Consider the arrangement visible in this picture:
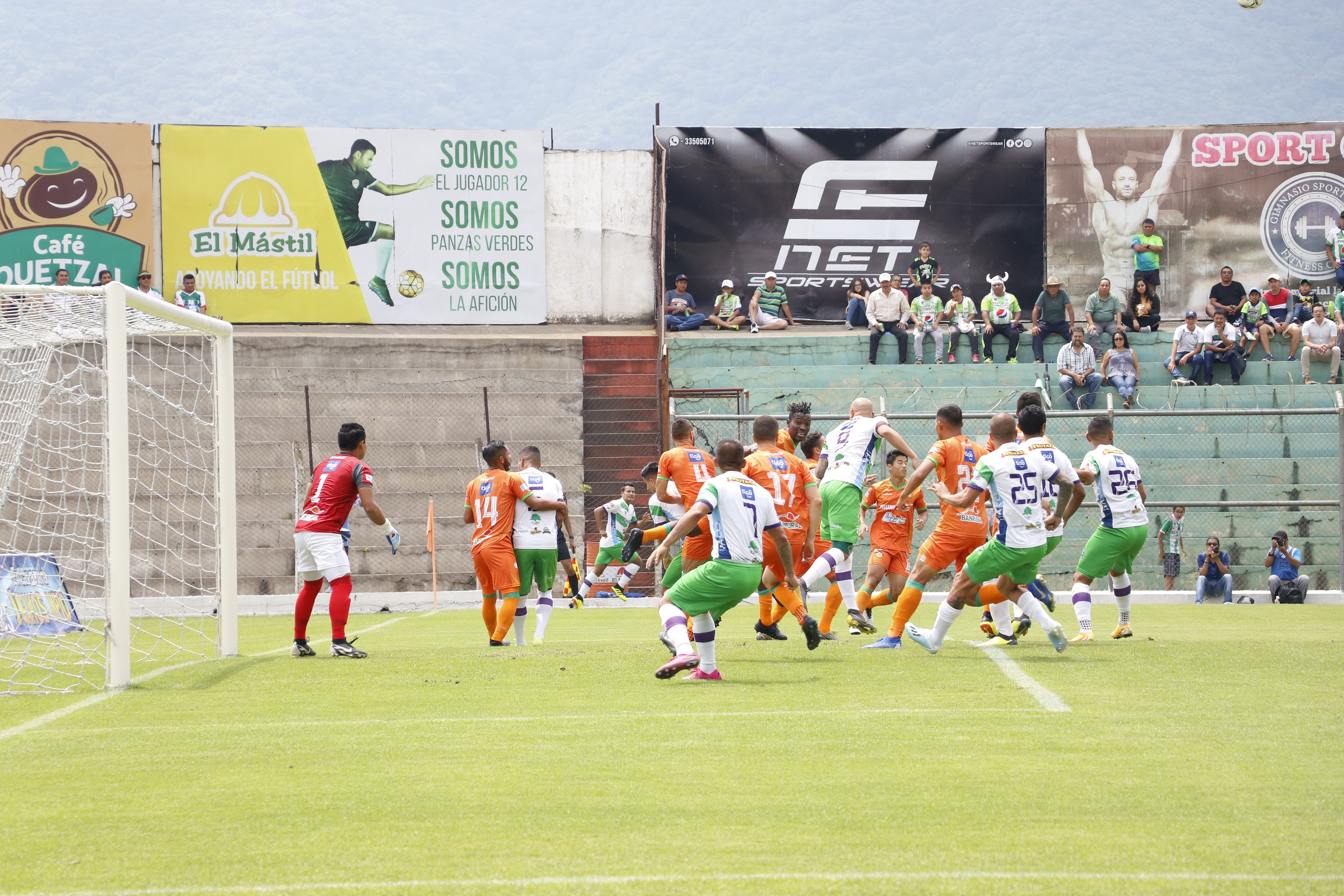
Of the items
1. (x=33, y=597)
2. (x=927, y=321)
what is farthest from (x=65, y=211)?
(x=927, y=321)

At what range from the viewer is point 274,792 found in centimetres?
550

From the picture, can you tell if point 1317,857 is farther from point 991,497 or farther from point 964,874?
point 991,497

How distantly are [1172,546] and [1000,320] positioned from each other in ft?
22.9

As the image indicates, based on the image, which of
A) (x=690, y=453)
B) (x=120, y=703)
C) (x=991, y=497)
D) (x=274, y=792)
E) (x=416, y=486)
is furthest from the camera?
(x=416, y=486)

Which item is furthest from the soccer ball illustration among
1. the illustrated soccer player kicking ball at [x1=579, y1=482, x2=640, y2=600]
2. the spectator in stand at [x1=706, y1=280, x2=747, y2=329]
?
the illustrated soccer player kicking ball at [x1=579, y1=482, x2=640, y2=600]

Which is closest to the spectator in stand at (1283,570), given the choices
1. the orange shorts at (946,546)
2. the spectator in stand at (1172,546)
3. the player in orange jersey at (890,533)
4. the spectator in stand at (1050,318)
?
the spectator in stand at (1172,546)

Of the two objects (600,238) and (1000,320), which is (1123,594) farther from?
(600,238)

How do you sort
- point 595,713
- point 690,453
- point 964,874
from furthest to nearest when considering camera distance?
point 690,453 < point 595,713 < point 964,874

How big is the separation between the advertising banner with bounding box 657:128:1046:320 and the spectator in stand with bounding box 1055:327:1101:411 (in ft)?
18.4

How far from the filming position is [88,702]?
27.7ft

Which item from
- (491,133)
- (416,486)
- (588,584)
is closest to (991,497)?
(588,584)

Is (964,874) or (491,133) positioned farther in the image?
(491,133)

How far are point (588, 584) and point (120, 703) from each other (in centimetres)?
1316

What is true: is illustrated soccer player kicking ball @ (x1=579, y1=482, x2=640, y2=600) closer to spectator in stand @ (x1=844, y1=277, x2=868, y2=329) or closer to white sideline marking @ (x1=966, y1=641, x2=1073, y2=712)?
spectator in stand @ (x1=844, y1=277, x2=868, y2=329)
